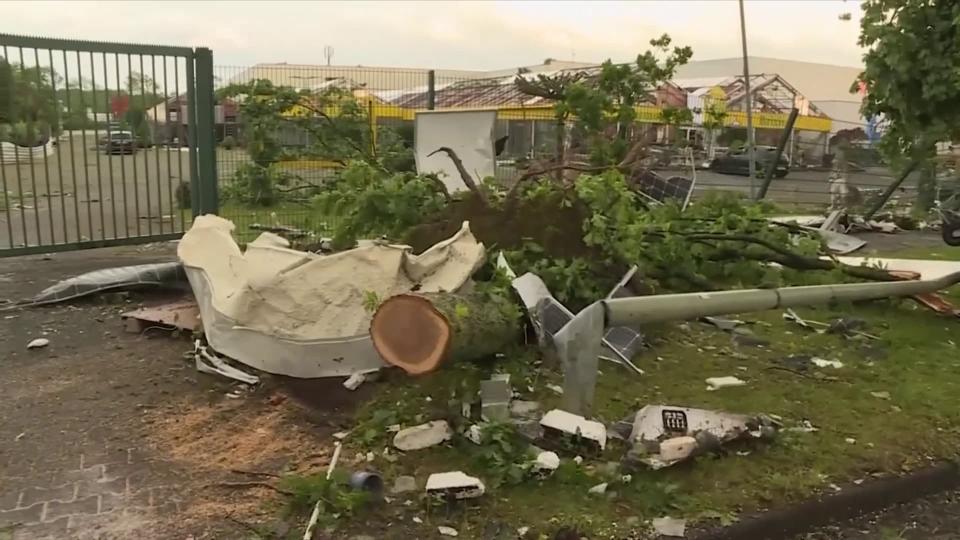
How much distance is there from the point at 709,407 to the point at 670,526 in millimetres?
1330

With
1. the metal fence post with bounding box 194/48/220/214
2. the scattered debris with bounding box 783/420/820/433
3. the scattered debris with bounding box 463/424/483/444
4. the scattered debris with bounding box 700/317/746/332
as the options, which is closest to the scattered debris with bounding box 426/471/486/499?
the scattered debris with bounding box 463/424/483/444

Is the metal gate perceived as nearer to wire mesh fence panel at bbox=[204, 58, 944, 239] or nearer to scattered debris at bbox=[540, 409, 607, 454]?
wire mesh fence panel at bbox=[204, 58, 944, 239]

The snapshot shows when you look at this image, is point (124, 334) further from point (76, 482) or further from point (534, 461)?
point (534, 461)

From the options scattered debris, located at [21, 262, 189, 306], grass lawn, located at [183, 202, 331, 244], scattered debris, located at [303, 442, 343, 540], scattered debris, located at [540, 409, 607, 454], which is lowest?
scattered debris, located at [303, 442, 343, 540]

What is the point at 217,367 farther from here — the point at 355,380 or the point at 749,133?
the point at 749,133

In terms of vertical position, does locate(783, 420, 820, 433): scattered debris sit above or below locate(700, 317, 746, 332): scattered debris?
below

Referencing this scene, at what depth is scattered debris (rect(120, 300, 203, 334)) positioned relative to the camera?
5418 millimetres

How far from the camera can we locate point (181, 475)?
342 centimetres

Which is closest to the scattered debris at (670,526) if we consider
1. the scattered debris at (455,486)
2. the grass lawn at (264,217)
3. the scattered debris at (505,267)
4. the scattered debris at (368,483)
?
the scattered debris at (455,486)

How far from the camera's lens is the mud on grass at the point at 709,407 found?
3189mm

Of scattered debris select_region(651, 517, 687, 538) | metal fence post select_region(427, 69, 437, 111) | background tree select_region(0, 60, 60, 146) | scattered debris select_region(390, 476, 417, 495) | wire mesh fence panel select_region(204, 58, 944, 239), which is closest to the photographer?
scattered debris select_region(651, 517, 687, 538)

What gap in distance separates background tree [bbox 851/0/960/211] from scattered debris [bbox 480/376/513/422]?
4078 millimetres

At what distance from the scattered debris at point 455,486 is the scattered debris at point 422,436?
429 millimetres

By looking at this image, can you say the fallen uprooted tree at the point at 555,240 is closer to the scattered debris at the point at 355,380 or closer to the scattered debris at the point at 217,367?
the scattered debris at the point at 355,380
